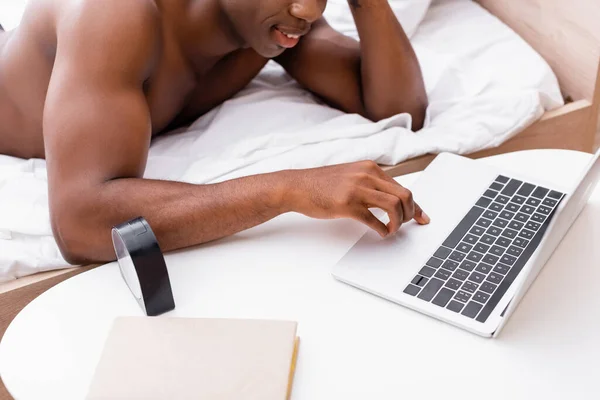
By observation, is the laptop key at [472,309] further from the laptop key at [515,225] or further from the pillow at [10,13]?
the pillow at [10,13]

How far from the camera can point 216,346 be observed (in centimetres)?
84

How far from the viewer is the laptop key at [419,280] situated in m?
0.94

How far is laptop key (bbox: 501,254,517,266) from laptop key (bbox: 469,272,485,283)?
44 millimetres

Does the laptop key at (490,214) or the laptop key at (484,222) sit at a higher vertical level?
the laptop key at (484,222)

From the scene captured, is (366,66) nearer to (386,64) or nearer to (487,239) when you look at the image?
(386,64)

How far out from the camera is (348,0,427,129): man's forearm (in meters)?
1.49

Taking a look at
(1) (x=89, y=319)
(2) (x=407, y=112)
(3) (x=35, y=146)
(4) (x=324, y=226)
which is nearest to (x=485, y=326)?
(4) (x=324, y=226)

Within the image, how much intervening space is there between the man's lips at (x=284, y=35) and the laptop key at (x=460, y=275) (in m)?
0.56

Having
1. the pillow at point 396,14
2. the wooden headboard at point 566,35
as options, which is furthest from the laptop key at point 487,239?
the pillow at point 396,14

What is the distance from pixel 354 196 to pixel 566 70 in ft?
2.78

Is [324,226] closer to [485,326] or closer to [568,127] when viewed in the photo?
[485,326]

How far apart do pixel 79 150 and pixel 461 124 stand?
734 mm

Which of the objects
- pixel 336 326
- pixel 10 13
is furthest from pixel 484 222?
pixel 10 13

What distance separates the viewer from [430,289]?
3.04 ft
